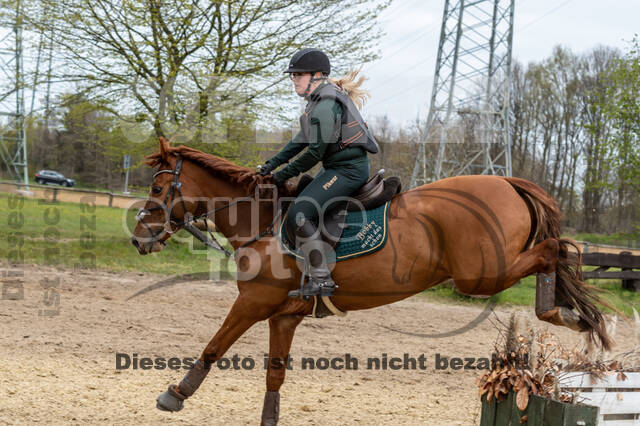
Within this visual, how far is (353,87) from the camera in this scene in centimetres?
404

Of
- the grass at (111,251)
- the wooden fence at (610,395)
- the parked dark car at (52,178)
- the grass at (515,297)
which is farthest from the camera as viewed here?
the parked dark car at (52,178)

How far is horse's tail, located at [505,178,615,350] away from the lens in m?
3.80

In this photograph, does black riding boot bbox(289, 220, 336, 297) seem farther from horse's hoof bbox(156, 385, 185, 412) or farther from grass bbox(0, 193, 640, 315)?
grass bbox(0, 193, 640, 315)

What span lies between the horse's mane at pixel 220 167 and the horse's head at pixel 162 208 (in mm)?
11

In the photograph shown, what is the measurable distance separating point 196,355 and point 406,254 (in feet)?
10.7

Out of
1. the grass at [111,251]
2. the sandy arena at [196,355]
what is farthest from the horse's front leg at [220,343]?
the grass at [111,251]

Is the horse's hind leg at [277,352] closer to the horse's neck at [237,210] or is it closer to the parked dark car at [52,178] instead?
the horse's neck at [237,210]

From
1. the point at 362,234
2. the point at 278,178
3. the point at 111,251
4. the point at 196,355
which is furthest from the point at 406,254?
the point at 111,251

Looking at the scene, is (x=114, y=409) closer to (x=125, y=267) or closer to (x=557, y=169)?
(x=125, y=267)

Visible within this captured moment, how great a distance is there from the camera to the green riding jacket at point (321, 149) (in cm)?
376

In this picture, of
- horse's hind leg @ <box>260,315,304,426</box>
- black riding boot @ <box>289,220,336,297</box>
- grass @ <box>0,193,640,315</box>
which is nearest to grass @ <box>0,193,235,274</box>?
grass @ <box>0,193,640,315</box>

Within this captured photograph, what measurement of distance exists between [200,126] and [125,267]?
3.56 m

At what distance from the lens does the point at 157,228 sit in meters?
4.17

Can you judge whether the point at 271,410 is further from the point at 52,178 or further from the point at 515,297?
the point at 52,178
